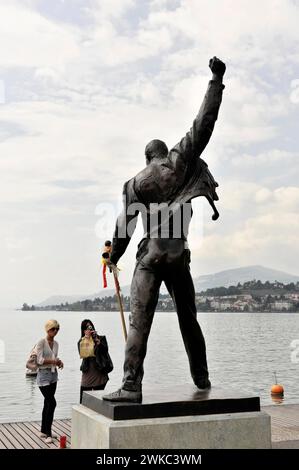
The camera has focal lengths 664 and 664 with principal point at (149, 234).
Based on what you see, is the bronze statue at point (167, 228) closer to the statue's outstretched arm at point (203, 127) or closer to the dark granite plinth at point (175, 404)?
the statue's outstretched arm at point (203, 127)

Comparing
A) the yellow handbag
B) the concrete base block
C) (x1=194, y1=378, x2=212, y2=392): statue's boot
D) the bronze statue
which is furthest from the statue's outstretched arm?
the yellow handbag

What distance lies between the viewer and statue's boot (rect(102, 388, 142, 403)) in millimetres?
5762

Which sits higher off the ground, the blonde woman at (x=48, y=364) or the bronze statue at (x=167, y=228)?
the bronze statue at (x=167, y=228)

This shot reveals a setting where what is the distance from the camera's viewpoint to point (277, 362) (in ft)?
117

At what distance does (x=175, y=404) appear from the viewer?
5.66 m

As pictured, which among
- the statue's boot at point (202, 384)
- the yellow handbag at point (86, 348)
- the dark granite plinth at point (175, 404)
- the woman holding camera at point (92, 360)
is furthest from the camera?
the yellow handbag at point (86, 348)

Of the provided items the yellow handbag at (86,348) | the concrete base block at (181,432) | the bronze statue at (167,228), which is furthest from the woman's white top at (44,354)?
the concrete base block at (181,432)

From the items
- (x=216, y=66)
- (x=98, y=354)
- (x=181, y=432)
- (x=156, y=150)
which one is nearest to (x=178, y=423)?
(x=181, y=432)

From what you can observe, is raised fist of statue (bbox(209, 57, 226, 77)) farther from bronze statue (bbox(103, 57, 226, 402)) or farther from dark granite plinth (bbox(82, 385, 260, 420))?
dark granite plinth (bbox(82, 385, 260, 420))

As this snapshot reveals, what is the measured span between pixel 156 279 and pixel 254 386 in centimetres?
1875

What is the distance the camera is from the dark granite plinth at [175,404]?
559 cm

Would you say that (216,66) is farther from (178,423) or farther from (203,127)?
(178,423)

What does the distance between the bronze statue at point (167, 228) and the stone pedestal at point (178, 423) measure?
302 millimetres
